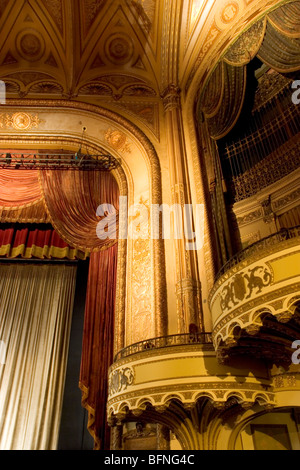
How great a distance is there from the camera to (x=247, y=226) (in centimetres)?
627

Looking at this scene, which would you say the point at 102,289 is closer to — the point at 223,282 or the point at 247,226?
the point at 247,226

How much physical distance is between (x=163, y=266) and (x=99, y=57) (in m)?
5.69

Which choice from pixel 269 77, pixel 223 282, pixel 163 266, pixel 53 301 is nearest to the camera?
pixel 223 282

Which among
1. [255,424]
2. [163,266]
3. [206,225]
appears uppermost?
[206,225]

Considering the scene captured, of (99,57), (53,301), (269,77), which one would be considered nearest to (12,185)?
(53,301)

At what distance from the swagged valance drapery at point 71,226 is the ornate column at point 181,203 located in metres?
1.47

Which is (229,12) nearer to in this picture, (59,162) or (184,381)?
(59,162)

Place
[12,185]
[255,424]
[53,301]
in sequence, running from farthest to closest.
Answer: [53,301]
[12,185]
[255,424]

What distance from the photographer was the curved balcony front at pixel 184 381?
3.84 metres

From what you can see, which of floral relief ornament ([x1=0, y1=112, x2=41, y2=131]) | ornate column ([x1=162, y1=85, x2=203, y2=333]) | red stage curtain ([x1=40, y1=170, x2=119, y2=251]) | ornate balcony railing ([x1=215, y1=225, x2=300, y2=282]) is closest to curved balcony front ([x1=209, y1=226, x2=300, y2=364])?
ornate balcony railing ([x1=215, y1=225, x2=300, y2=282])

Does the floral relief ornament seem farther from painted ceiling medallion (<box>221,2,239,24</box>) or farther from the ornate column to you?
painted ceiling medallion (<box>221,2,239,24</box>)

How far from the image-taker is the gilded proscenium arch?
5.73 meters

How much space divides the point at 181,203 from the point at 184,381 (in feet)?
10.8

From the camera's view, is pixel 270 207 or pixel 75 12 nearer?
pixel 270 207
